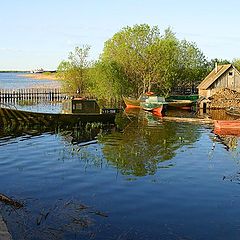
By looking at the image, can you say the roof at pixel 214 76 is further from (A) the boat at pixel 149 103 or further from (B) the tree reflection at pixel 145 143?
(B) the tree reflection at pixel 145 143

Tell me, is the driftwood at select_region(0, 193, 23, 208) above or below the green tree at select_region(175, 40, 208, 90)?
below

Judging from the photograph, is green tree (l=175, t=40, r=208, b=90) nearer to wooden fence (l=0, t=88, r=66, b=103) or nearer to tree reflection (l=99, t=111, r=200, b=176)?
wooden fence (l=0, t=88, r=66, b=103)

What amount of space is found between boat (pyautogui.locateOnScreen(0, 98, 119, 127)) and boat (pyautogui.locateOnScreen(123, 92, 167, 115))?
12468mm

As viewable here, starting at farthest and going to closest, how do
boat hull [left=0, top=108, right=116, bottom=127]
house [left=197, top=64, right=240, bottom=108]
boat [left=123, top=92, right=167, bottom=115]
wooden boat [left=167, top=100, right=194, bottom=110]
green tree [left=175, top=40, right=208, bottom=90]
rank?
green tree [left=175, top=40, right=208, bottom=90] < house [left=197, top=64, right=240, bottom=108] < wooden boat [left=167, top=100, right=194, bottom=110] < boat [left=123, top=92, right=167, bottom=115] < boat hull [left=0, top=108, right=116, bottom=127]

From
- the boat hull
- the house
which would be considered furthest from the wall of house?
the boat hull

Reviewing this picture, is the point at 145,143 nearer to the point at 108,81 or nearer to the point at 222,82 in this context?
the point at 108,81

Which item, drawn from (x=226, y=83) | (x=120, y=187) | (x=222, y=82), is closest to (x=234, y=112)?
(x=222, y=82)

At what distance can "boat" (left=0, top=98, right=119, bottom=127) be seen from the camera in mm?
30906

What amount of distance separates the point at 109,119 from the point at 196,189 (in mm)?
20036

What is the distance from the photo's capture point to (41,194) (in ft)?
46.5

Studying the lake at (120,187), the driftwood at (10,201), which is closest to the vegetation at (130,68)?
the lake at (120,187)

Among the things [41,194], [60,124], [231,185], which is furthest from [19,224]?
[60,124]

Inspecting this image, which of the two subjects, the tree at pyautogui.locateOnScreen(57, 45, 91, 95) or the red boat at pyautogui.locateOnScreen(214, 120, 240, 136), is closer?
the red boat at pyautogui.locateOnScreen(214, 120, 240, 136)

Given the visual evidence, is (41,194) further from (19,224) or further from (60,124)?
(60,124)
